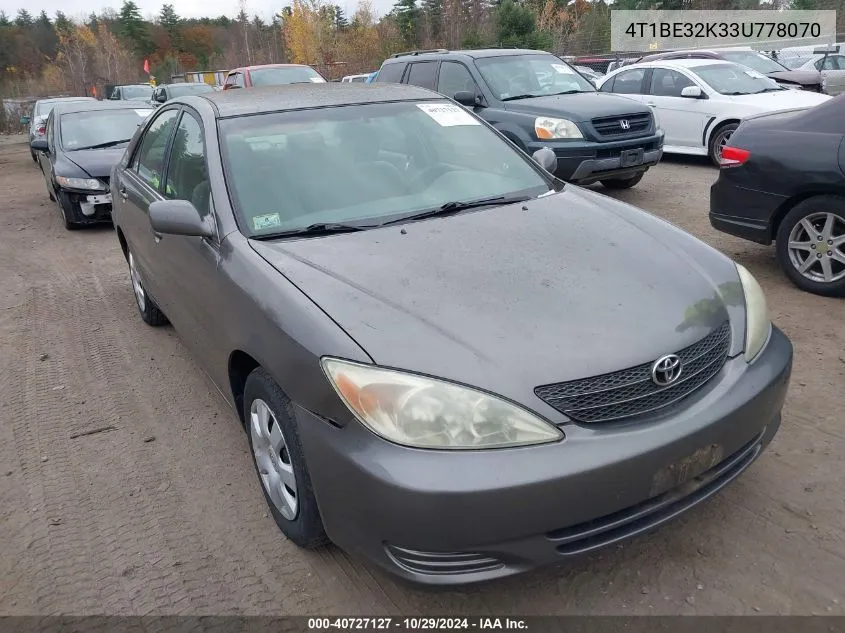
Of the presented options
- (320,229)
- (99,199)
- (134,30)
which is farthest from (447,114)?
(134,30)

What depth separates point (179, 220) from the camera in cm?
303

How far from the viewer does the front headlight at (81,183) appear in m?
8.77

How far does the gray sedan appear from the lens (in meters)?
2.03

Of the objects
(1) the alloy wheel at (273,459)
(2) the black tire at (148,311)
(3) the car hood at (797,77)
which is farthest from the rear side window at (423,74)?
(3) the car hood at (797,77)

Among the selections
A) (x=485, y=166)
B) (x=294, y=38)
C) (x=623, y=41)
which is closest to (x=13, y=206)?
(x=485, y=166)

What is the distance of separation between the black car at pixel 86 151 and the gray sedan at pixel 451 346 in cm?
602

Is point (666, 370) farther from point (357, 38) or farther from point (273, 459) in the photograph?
point (357, 38)

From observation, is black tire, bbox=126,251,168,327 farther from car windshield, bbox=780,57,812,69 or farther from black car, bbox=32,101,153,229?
car windshield, bbox=780,57,812,69

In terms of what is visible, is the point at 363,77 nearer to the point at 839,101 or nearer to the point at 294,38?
the point at 839,101

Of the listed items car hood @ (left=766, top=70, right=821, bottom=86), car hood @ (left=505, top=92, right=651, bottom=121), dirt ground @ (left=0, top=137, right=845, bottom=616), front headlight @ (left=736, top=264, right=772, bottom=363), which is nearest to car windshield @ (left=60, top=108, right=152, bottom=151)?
car hood @ (left=505, top=92, right=651, bottom=121)

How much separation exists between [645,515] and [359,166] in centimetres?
203

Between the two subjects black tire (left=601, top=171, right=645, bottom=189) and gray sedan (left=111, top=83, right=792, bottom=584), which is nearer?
gray sedan (left=111, top=83, right=792, bottom=584)

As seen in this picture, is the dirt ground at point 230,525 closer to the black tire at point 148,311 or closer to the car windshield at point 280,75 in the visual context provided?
the black tire at point 148,311

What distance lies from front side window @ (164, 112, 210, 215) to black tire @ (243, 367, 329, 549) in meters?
0.99
